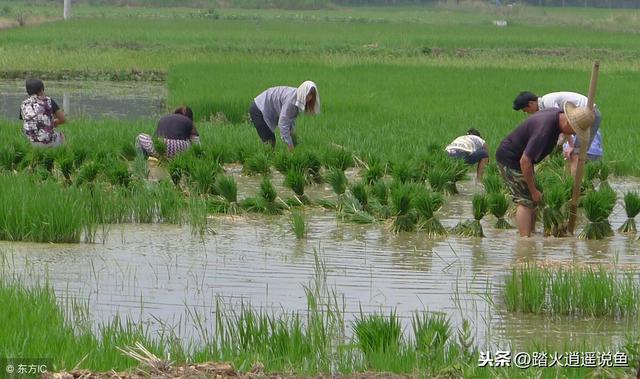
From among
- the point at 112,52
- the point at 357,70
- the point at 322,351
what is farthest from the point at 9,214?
the point at 112,52

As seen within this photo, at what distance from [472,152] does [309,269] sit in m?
4.24

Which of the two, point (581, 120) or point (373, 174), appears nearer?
point (581, 120)

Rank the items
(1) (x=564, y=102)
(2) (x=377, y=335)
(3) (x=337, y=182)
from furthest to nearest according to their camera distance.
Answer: (3) (x=337, y=182)
(1) (x=564, y=102)
(2) (x=377, y=335)

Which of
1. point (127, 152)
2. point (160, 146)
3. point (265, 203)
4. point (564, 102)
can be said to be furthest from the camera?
point (127, 152)

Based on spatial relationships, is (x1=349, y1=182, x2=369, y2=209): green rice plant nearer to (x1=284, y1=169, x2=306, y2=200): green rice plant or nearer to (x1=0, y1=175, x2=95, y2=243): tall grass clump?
(x1=284, y1=169, x2=306, y2=200): green rice plant

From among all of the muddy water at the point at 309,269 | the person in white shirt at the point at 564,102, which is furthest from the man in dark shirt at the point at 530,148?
the person in white shirt at the point at 564,102

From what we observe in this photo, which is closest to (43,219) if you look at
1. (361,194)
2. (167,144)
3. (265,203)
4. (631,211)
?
(265,203)

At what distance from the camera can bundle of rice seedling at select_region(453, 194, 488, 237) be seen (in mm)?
8672

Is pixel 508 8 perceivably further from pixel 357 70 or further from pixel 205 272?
pixel 205 272

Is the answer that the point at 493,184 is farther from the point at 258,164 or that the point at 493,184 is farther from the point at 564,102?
the point at 258,164

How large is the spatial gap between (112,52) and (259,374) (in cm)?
2513

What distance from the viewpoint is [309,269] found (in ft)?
23.9

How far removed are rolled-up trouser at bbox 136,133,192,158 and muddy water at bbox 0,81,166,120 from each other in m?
5.23

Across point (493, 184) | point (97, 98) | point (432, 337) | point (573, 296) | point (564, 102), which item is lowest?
point (97, 98)
